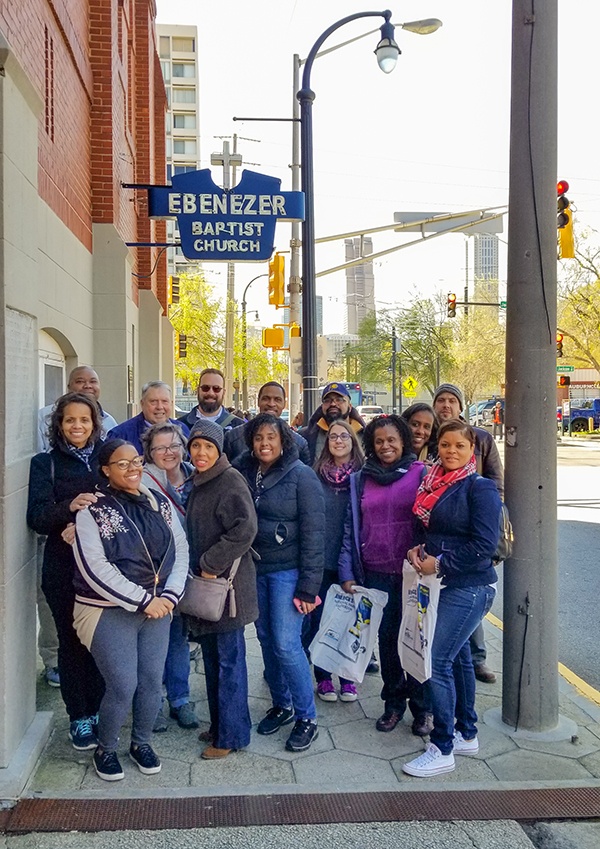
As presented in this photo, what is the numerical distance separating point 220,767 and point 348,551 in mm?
1386

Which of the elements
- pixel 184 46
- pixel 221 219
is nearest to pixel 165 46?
pixel 184 46

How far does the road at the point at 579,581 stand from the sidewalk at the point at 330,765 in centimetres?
→ 147

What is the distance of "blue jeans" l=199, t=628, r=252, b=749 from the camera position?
4211 millimetres

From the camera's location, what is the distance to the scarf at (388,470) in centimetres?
451

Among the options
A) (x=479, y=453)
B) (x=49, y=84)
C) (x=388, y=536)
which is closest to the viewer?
(x=388, y=536)

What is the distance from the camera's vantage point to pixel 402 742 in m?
4.46

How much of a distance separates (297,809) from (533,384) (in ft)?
8.52

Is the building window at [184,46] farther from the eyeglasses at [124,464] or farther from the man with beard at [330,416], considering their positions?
the eyeglasses at [124,464]

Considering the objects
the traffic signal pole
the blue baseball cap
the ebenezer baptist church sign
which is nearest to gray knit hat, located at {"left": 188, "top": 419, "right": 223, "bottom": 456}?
the traffic signal pole

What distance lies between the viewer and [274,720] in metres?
4.58

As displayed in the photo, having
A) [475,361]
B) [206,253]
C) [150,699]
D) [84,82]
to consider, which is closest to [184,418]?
[206,253]

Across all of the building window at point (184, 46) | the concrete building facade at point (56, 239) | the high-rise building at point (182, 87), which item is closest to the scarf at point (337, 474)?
the concrete building facade at point (56, 239)

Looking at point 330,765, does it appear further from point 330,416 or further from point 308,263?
point 308,263

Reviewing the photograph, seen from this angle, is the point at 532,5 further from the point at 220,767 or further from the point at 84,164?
the point at 84,164
